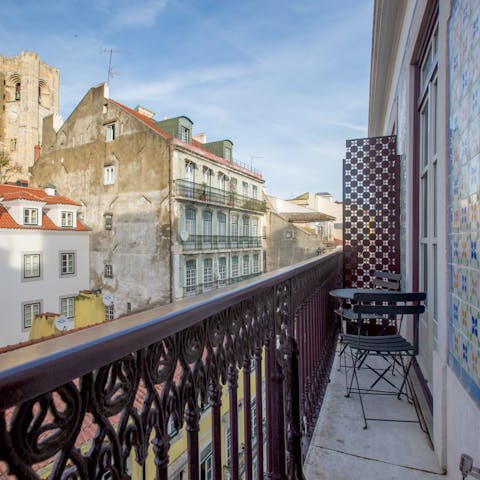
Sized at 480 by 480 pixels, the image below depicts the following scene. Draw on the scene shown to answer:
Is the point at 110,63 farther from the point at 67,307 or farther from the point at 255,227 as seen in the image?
the point at 255,227

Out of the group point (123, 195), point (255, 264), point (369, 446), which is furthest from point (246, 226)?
point (369, 446)

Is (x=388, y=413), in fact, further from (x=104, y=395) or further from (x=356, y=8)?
(x=356, y=8)

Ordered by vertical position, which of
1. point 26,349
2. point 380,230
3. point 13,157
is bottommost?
point 26,349

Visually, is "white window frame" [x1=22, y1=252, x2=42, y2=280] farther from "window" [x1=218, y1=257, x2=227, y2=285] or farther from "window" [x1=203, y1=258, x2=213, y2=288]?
"window" [x1=218, y1=257, x2=227, y2=285]

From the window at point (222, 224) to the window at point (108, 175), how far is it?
22.4 ft

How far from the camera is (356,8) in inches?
242

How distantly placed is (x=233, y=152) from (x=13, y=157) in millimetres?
31850

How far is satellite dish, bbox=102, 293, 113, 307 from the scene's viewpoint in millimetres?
18358

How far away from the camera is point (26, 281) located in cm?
1531

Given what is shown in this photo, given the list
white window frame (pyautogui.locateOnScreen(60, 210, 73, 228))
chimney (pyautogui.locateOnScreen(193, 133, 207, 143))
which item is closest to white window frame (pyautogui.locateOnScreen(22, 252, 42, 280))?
white window frame (pyautogui.locateOnScreen(60, 210, 73, 228))

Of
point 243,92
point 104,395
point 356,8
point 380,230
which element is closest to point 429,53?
point 380,230

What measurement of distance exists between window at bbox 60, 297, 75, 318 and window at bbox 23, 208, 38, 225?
415cm

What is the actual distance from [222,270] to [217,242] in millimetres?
2062

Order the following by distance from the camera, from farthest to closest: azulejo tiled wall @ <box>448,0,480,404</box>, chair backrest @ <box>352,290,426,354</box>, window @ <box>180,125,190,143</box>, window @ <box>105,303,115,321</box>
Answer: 1. window @ <box>180,125,190,143</box>
2. window @ <box>105,303,115,321</box>
3. chair backrest @ <box>352,290,426,354</box>
4. azulejo tiled wall @ <box>448,0,480,404</box>
